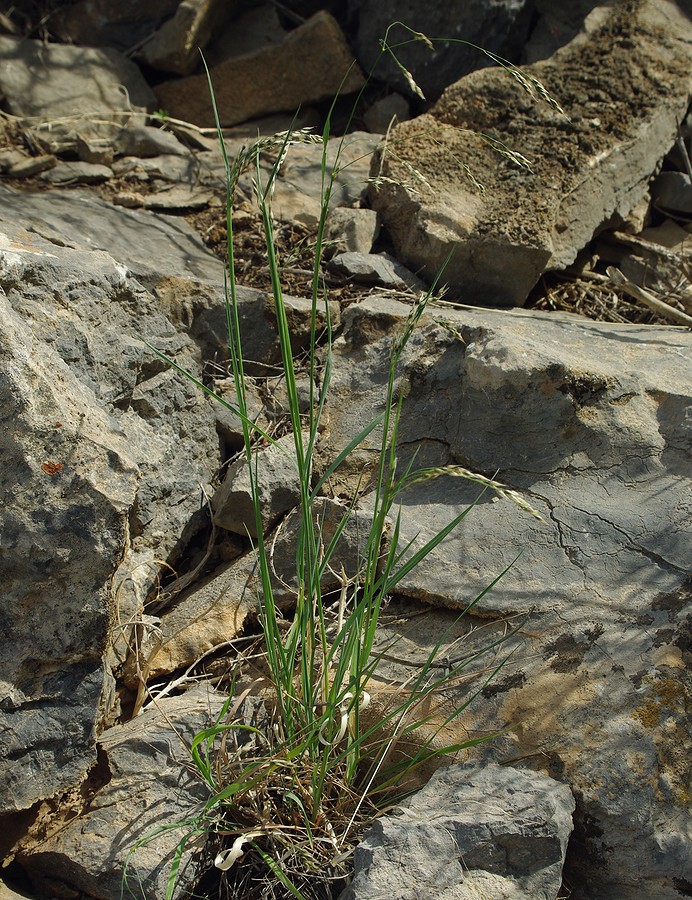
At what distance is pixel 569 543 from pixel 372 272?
49.5 inches

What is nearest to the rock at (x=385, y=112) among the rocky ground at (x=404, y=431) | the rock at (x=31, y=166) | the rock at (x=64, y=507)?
the rocky ground at (x=404, y=431)

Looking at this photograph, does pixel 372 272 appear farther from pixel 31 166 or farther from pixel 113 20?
pixel 113 20

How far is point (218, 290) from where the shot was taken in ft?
9.34

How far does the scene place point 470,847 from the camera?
1.80m

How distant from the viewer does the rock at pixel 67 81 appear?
154 inches

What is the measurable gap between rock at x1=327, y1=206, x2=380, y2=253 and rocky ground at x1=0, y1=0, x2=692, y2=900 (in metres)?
0.01

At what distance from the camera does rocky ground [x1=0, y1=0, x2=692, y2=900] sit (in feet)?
6.23

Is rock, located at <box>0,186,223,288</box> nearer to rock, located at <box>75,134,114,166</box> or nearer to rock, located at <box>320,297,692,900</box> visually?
rock, located at <box>75,134,114,166</box>

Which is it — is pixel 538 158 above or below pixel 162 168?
above

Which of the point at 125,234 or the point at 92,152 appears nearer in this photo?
the point at 125,234

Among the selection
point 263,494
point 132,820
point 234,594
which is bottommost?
point 132,820

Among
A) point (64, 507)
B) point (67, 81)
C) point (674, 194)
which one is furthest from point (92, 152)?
point (674, 194)

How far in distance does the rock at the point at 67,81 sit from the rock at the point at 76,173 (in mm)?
387

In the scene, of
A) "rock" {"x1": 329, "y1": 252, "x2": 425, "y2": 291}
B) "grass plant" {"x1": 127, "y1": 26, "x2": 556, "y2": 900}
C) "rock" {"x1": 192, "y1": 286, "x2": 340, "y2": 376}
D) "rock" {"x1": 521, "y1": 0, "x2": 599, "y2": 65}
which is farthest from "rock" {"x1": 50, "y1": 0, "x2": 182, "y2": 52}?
"grass plant" {"x1": 127, "y1": 26, "x2": 556, "y2": 900}
